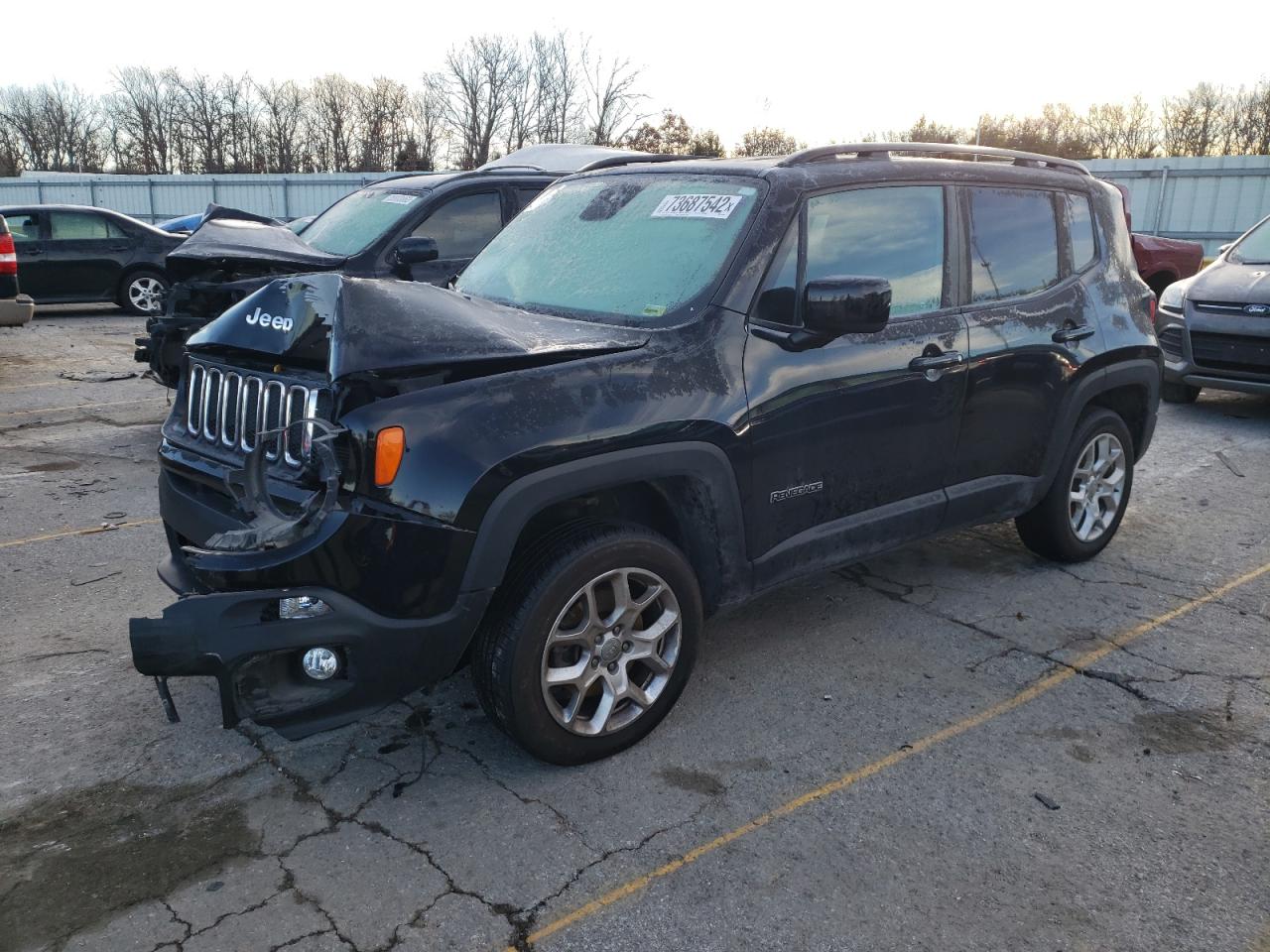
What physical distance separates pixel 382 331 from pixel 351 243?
525 centimetres

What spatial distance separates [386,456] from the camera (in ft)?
9.09

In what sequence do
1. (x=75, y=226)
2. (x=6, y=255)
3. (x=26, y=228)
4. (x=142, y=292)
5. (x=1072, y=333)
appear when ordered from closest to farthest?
1. (x=1072, y=333)
2. (x=6, y=255)
3. (x=26, y=228)
4. (x=75, y=226)
5. (x=142, y=292)

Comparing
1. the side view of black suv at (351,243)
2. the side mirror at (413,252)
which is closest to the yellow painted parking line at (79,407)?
the side view of black suv at (351,243)

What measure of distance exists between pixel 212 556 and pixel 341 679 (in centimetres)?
51

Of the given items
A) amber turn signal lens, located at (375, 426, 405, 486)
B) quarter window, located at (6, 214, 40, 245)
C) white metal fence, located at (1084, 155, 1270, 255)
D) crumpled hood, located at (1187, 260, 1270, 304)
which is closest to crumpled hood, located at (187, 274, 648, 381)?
amber turn signal lens, located at (375, 426, 405, 486)

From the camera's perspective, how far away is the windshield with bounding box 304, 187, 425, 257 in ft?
25.5

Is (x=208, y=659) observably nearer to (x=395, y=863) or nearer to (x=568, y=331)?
(x=395, y=863)

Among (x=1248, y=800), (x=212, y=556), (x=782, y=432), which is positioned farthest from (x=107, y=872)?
(x=1248, y=800)

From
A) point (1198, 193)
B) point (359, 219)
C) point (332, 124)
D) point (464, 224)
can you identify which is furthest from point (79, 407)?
point (332, 124)

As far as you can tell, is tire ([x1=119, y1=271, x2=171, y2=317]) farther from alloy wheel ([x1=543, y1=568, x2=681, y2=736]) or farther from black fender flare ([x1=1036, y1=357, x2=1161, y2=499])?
alloy wheel ([x1=543, y1=568, x2=681, y2=736])

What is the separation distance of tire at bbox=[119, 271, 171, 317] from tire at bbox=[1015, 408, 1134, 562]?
13.6 metres

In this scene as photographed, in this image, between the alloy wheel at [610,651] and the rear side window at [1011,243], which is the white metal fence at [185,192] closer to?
the rear side window at [1011,243]

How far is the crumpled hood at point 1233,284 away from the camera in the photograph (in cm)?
826

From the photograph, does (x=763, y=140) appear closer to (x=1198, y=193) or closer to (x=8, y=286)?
(x=1198, y=193)
